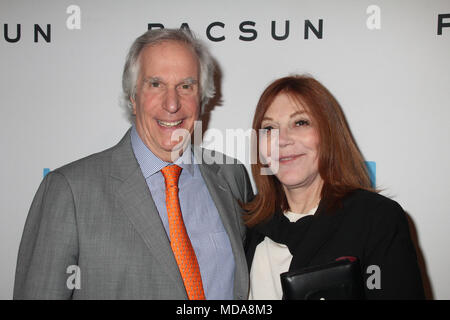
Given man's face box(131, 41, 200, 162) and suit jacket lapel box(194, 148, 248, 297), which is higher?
man's face box(131, 41, 200, 162)

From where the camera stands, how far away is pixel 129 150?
5.40 ft

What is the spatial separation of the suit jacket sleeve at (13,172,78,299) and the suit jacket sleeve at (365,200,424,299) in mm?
1259

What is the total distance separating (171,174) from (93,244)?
0.48 meters

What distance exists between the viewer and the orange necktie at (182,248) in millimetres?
1470

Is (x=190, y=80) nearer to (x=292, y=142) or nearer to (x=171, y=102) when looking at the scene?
(x=171, y=102)

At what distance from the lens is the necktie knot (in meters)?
1.64

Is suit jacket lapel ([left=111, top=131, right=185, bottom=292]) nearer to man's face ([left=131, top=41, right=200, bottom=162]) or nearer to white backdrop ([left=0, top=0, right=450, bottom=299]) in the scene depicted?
man's face ([left=131, top=41, right=200, bottom=162])

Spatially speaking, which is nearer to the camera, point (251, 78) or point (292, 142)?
point (292, 142)

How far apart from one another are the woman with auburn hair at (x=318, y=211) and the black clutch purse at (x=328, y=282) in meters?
0.16

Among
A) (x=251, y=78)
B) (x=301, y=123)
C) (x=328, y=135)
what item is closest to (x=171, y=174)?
(x=301, y=123)

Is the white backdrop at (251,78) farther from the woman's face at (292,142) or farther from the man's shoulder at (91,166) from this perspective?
the man's shoulder at (91,166)

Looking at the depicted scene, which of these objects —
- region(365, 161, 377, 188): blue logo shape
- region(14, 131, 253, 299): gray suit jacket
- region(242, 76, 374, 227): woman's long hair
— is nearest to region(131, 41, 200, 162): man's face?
region(14, 131, 253, 299): gray suit jacket

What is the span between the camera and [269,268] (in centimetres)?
165

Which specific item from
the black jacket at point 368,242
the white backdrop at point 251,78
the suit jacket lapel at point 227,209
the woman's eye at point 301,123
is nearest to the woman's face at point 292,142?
the woman's eye at point 301,123
